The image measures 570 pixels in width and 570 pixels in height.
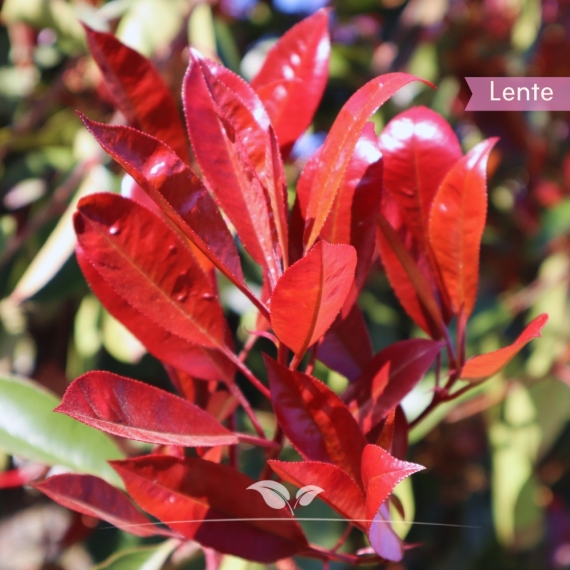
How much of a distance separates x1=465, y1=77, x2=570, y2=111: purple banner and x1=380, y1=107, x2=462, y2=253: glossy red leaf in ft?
0.30

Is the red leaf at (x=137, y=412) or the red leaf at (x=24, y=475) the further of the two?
the red leaf at (x=24, y=475)

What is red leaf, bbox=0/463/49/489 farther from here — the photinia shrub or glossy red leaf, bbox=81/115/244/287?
glossy red leaf, bbox=81/115/244/287

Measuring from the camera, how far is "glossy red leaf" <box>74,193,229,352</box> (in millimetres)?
367

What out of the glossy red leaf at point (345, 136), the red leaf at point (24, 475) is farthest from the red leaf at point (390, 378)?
the red leaf at point (24, 475)

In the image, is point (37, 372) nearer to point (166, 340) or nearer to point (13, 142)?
point (13, 142)

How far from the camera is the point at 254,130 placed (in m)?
0.39

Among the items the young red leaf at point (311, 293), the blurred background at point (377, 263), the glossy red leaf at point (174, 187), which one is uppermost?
the glossy red leaf at point (174, 187)

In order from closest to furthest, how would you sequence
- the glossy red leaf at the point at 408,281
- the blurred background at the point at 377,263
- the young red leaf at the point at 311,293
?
1. the young red leaf at the point at 311,293
2. the glossy red leaf at the point at 408,281
3. the blurred background at the point at 377,263

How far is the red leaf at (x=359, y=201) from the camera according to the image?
0.38 m

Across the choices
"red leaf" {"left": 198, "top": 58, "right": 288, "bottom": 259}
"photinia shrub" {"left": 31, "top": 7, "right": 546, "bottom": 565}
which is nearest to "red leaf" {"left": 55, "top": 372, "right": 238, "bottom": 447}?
"photinia shrub" {"left": 31, "top": 7, "right": 546, "bottom": 565}

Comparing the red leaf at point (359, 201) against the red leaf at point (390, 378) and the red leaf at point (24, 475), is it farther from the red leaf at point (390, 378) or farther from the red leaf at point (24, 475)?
the red leaf at point (24, 475)

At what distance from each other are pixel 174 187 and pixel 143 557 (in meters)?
0.33

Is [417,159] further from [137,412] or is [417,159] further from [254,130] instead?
[137,412]

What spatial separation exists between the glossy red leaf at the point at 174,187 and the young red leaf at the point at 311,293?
0.12 ft
